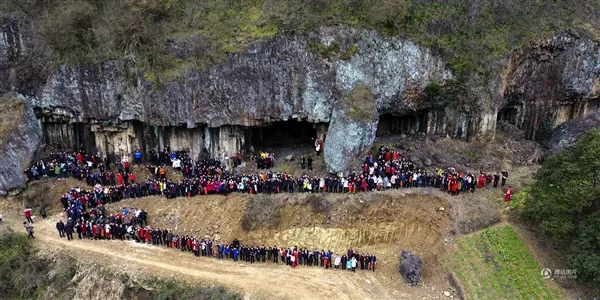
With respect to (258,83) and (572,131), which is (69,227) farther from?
(572,131)

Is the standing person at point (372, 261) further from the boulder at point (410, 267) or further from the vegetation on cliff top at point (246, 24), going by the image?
the vegetation on cliff top at point (246, 24)

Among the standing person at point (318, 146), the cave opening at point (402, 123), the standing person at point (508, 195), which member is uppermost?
the cave opening at point (402, 123)

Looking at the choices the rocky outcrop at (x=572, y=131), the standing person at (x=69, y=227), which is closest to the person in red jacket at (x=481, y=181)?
the rocky outcrop at (x=572, y=131)

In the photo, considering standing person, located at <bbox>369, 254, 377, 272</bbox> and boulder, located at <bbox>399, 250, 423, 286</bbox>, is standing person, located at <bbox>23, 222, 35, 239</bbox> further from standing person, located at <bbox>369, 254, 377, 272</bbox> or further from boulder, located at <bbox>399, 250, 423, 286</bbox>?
boulder, located at <bbox>399, 250, 423, 286</bbox>

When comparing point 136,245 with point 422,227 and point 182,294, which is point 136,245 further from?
point 422,227

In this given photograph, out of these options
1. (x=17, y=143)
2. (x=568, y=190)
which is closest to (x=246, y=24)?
(x=17, y=143)

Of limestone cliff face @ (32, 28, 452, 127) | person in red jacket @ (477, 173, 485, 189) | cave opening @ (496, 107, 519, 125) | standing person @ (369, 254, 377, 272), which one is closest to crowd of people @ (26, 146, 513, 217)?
person in red jacket @ (477, 173, 485, 189)
